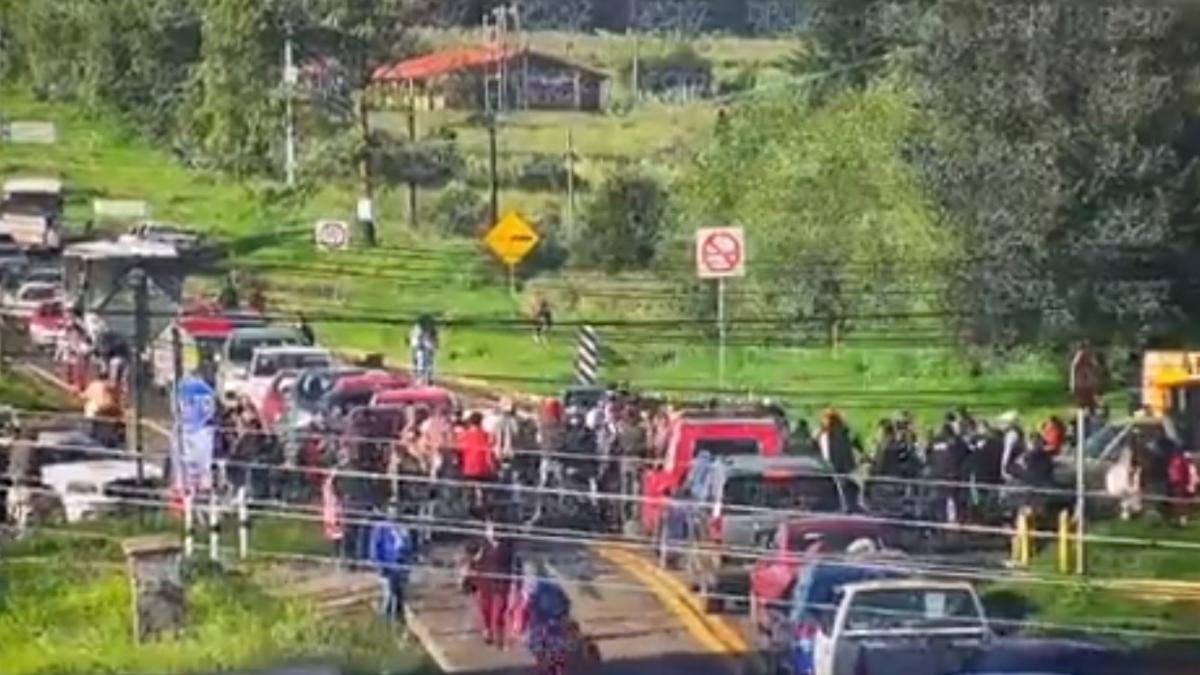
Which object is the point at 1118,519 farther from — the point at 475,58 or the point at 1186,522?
the point at 475,58

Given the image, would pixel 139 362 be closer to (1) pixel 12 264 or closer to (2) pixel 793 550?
(1) pixel 12 264

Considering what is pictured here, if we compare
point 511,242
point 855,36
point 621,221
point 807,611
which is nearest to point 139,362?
point 511,242

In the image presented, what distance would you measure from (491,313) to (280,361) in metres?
0.24

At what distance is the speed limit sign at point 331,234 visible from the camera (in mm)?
4016

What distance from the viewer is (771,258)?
4059mm

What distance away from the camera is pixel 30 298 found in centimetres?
396

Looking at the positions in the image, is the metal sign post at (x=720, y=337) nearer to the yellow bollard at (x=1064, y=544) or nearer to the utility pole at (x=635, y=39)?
the utility pole at (x=635, y=39)

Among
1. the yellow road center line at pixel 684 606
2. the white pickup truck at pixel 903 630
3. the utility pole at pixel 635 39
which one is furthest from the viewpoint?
the utility pole at pixel 635 39

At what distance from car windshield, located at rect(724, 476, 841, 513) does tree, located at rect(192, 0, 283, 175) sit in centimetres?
61

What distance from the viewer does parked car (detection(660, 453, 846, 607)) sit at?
398 centimetres

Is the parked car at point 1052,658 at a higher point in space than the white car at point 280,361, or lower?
lower

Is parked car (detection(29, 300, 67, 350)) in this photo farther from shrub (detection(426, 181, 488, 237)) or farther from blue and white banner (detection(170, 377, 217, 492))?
shrub (detection(426, 181, 488, 237))

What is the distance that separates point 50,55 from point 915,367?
0.99 metres

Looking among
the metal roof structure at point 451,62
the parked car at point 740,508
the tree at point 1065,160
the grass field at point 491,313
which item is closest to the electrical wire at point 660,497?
the parked car at point 740,508
